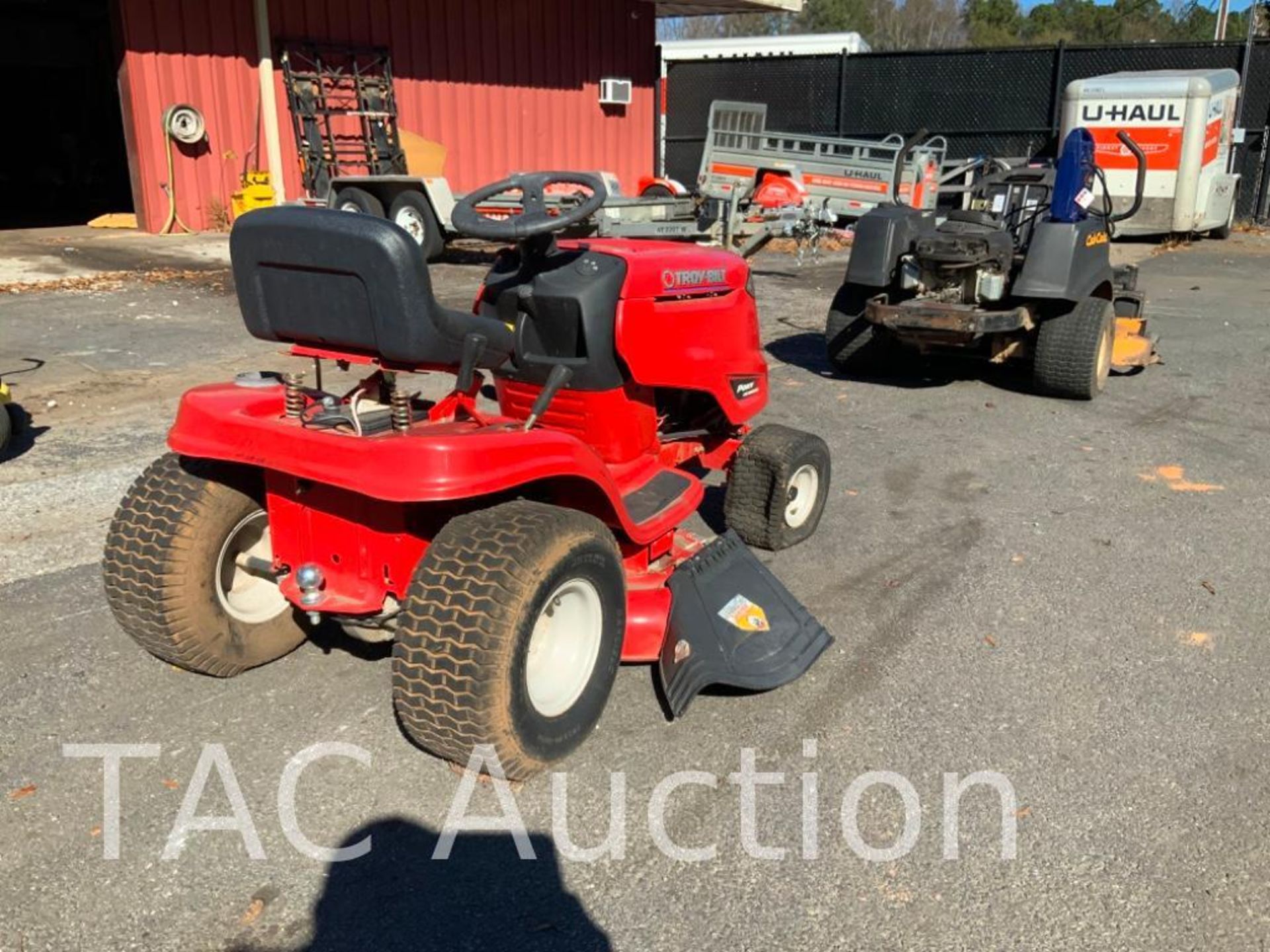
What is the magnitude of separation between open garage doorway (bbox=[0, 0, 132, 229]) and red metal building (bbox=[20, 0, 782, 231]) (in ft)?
0.56

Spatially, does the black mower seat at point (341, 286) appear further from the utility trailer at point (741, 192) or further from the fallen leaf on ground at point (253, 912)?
the utility trailer at point (741, 192)

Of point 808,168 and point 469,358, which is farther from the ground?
point 808,168

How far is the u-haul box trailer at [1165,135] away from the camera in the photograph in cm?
1433

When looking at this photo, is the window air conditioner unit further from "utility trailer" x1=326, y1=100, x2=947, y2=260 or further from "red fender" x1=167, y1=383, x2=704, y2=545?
"red fender" x1=167, y1=383, x2=704, y2=545

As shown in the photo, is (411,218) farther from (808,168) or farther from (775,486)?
(775,486)

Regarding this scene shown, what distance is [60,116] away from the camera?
21281 mm

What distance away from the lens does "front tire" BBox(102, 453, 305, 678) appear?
303 cm

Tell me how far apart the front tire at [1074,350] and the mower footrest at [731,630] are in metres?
3.93

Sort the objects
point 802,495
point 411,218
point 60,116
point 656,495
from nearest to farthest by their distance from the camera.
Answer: point 656,495, point 802,495, point 411,218, point 60,116

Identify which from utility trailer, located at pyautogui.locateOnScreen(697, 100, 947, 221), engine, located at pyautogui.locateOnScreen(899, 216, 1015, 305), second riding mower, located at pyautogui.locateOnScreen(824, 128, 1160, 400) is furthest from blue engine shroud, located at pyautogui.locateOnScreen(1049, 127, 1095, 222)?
utility trailer, located at pyautogui.locateOnScreen(697, 100, 947, 221)

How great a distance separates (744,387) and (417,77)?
12.9 m

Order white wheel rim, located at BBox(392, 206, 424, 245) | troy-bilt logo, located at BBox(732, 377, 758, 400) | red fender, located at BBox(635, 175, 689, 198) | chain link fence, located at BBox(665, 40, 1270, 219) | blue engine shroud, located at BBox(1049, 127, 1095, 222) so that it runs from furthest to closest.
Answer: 1. chain link fence, located at BBox(665, 40, 1270, 219)
2. red fender, located at BBox(635, 175, 689, 198)
3. white wheel rim, located at BBox(392, 206, 424, 245)
4. blue engine shroud, located at BBox(1049, 127, 1095, 222)
5. troy-bilt logo, located at BBox(732, 377, 758, 400)

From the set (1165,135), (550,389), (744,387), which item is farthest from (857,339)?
(1165,135)

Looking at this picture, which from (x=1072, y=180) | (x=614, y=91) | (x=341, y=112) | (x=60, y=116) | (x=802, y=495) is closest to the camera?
(x=802, y=495)
